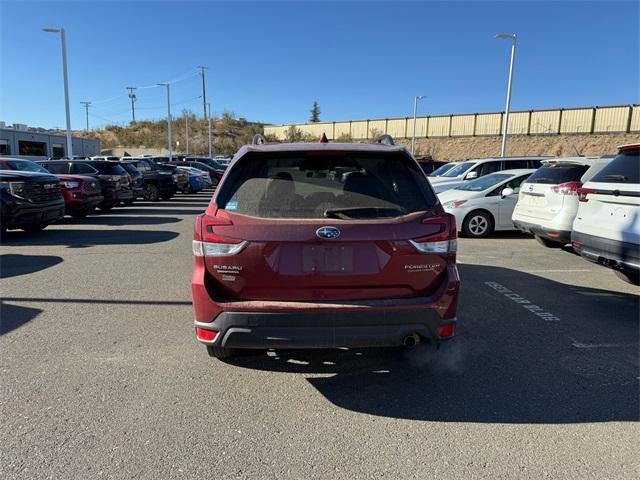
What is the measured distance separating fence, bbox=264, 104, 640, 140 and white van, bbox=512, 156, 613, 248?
35.7m

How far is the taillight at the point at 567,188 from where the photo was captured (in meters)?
7.35

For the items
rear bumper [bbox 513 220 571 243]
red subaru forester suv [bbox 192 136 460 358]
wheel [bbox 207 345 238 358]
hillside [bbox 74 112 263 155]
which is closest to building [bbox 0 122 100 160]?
hillside [bbox 74 112 263 155]

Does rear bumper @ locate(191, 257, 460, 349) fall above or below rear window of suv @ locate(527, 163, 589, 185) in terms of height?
below

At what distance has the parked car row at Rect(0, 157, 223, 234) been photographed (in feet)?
30.5

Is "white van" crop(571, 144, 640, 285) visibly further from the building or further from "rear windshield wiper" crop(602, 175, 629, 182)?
the building

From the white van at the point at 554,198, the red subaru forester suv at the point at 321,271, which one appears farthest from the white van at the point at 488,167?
the red subaru forester suv at the point at 321,271

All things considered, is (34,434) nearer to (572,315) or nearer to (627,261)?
(572,315)

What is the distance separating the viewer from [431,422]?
3.07 metres

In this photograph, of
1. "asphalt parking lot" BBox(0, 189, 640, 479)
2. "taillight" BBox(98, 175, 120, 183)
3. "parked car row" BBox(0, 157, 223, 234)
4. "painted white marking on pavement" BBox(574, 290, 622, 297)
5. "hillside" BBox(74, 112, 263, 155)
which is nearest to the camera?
"asphalt parking lot" BBox(0, 189, 640, 479)

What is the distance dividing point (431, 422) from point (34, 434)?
2559mm

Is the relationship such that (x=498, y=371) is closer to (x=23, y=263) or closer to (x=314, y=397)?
(x=314, y=397)

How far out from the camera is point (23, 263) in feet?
24.4

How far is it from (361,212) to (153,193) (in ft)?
59.8

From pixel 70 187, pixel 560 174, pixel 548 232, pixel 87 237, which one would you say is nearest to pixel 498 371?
pixel 548 232
